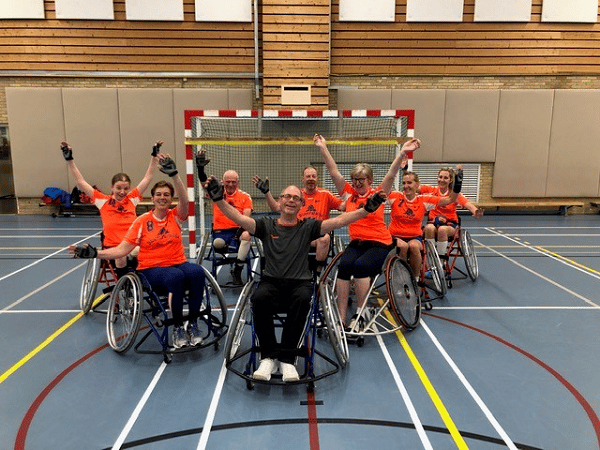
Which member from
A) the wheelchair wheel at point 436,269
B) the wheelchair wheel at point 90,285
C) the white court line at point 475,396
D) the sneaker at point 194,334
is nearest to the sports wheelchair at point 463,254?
the wheelchair wheel at point 436,269

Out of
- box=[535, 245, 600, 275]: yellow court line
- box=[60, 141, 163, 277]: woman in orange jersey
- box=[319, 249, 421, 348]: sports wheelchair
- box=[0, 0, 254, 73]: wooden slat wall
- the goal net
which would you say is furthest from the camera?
box=[0, 0, 254, 73]: wooden slat wall

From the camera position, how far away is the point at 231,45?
371 inches

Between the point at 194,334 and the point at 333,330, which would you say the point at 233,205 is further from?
the point at 333,330

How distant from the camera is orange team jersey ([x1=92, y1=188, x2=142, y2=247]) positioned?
3994mm

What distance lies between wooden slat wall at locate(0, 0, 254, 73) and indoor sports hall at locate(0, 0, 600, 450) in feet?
0.14

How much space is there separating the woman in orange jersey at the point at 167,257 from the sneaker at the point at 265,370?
716 mm

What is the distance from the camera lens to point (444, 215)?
16.9 ft

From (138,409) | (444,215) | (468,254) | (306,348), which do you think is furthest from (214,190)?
(468,254)

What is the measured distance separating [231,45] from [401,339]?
→ 25.7ft

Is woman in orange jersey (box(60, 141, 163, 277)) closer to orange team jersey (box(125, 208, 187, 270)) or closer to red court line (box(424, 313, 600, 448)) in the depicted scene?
orange team jersey (box(125, 208, 187, 270))

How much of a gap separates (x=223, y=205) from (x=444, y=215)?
3136 mm

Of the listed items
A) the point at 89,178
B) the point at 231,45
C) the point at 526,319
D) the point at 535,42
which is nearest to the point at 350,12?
the point at 231,45

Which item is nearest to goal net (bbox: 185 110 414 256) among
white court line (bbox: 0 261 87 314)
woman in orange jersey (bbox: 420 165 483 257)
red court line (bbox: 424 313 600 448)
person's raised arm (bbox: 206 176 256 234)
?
white court line (bbox: 0 261 87 314)

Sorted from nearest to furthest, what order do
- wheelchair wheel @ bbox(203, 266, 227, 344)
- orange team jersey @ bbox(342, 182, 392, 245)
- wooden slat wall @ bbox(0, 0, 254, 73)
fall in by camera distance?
wheelchair wheel @ bbox(203, 266, 227, 344) → orange team jersey @ bbox(342, 182, 392, 245) → wooden slat wall @ bbox(0, 0, 254, 73)
